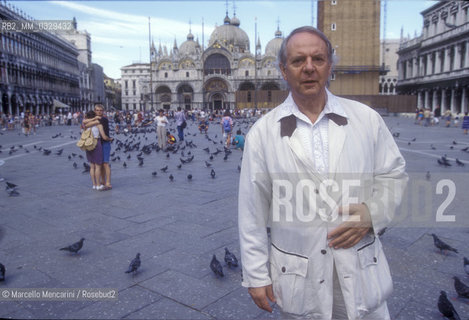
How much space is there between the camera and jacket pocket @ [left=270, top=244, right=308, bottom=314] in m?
1.39

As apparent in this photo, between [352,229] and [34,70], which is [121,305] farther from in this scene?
[34,70]

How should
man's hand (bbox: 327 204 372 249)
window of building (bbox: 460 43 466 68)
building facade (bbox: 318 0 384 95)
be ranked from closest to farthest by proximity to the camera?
1. man's hand (bbox: 327 204 372 249)
2. window of building (bbox: 460 43 466 68)
3. building facade (bbox: 318 0 384 95)

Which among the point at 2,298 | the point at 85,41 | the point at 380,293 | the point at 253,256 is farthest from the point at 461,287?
the point at 85,41

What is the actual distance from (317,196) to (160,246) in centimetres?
255

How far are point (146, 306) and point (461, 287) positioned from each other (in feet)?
7.17

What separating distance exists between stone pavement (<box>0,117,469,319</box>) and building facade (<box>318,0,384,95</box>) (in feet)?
103

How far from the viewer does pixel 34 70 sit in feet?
126

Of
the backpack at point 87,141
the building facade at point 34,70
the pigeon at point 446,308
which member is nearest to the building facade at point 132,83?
the building facade at point 34,70

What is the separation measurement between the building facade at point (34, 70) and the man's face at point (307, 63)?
34631mm

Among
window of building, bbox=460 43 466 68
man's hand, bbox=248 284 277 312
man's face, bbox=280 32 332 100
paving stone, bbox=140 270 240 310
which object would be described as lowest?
paving stone, bbox=140 270 240 310

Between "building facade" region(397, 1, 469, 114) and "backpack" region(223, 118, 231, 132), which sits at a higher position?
"building facade" region(397, 1, 469, 114)

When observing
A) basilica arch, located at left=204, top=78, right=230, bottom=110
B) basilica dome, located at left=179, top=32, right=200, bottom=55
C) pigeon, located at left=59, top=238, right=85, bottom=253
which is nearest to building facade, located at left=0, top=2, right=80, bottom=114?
basilica arch, located at left=204, top=78, right=230, bottom=110

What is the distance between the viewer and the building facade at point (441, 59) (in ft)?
108

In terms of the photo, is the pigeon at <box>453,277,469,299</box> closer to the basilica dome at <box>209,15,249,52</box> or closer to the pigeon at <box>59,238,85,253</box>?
the pigeon at <box>59,238,85,253</box>
